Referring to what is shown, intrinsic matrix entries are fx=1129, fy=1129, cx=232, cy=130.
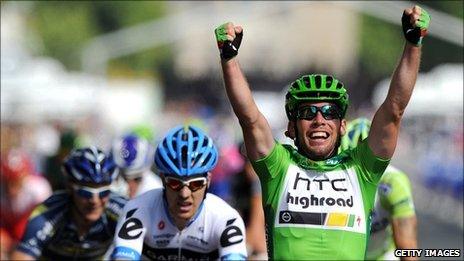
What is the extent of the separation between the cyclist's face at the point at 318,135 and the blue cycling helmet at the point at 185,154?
97cm

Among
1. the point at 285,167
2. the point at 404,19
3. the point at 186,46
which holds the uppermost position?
the point at 186,46

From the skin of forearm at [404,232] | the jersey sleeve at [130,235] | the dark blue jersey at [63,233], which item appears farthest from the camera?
the dark blue jersey at [63,233]

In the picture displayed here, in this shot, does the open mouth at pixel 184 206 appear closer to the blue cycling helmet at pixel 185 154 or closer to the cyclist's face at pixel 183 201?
the cyclist's face at pixel 183 201

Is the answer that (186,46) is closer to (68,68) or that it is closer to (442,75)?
(68,68)

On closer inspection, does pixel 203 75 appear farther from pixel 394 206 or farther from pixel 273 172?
pixel 273 172

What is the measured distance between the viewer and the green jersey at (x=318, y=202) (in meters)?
6.05

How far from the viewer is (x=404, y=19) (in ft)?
19.2

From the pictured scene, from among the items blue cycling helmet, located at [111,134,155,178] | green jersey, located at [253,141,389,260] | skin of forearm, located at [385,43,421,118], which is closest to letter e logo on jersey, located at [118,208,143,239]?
green jersey, located at [253,141,389,260]

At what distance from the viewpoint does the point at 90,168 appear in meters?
8.30

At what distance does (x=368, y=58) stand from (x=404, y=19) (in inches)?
4166

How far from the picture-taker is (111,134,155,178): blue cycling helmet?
10.3 meters

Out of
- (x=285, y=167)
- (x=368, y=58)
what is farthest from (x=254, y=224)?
(x=368, y=58)

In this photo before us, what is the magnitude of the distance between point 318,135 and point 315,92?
252 mm

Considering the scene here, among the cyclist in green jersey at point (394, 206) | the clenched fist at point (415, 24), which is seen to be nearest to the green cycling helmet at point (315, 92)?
the clenched fist at point (415, 24)
